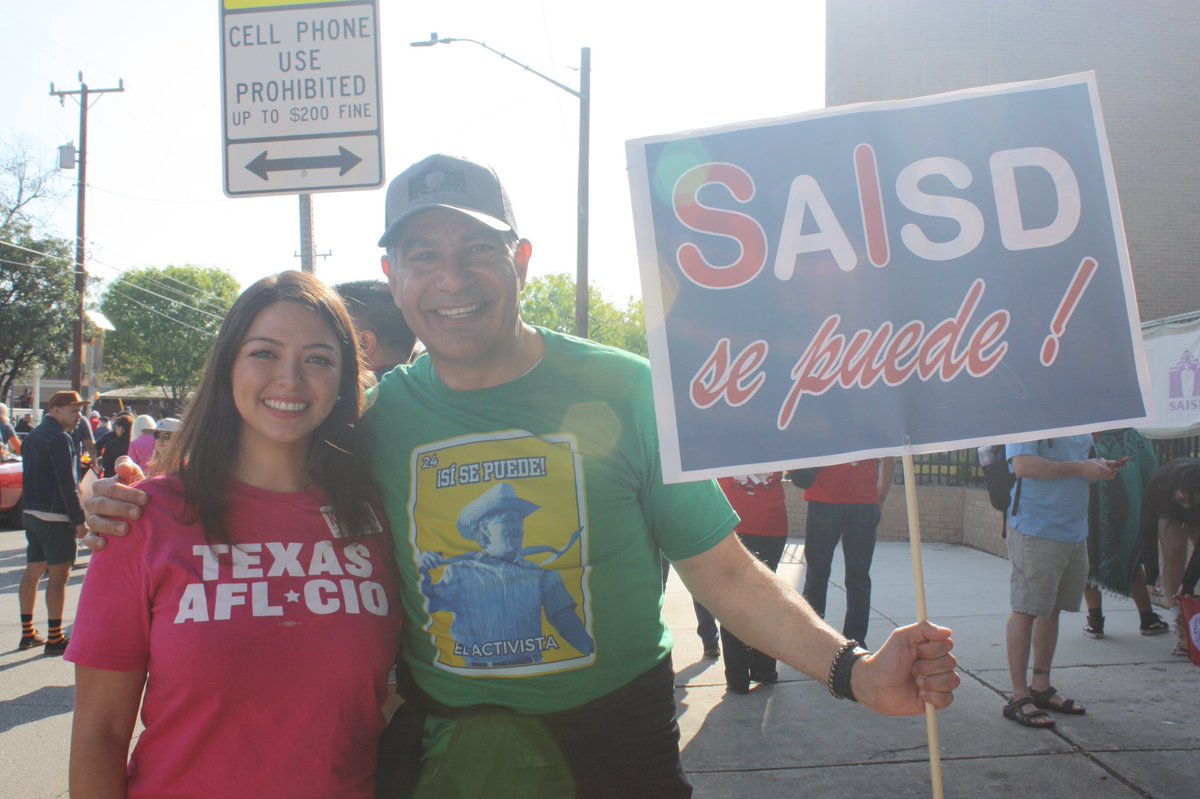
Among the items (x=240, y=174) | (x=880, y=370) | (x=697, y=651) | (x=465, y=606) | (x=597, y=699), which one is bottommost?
(x=697, y=651)

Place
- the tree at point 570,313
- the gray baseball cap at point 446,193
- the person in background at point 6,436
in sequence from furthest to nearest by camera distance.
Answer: the tree at point 570,313 → the person in background at point 6,436 → the gray baseball cap at point 446,193

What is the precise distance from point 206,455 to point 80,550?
13.4 m

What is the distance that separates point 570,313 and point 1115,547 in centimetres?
5999

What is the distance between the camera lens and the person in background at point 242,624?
195 cm

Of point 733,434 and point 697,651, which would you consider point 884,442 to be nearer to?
point 733,434

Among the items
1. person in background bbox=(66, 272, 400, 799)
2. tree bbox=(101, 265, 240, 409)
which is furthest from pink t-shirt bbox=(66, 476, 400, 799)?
tree bbox=(101, 265, 240, 409)

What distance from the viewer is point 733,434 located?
215 centimetres

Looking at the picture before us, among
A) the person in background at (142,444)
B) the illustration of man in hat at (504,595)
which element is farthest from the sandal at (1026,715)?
the person in background at (142,444)

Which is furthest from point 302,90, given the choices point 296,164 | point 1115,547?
point 1115,547

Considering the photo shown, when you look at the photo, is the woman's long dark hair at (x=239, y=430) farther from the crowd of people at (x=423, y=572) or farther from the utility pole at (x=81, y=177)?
the utility pole at (x=81, y=177)

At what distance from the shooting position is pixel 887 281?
215cm

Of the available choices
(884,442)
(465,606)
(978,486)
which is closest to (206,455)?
(465,606)

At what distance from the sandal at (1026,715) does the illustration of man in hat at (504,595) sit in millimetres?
3853

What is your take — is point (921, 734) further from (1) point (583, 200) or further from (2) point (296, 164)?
(1) point (583, 200)
